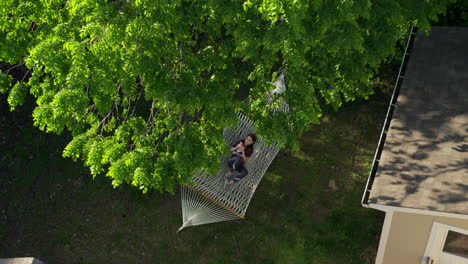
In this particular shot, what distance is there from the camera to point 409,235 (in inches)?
261

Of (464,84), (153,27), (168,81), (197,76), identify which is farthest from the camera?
(464,84)

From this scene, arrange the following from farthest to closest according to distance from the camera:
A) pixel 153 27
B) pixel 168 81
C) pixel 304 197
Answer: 1. pixel 304 197
2. pixel 168 81
3. pixel 153 27

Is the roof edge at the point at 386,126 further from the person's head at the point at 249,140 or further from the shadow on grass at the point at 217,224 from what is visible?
the person's head at the point at 249,140

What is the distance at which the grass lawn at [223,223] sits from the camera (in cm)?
848

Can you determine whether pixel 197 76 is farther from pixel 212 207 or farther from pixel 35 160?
pixel 35 160

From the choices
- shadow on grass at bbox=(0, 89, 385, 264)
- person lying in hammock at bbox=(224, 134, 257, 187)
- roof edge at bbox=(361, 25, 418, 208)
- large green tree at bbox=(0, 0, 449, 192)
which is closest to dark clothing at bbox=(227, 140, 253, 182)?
person lying in hammock at bbox=(224, 134, 257, 187)

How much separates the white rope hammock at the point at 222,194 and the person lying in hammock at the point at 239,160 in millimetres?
78

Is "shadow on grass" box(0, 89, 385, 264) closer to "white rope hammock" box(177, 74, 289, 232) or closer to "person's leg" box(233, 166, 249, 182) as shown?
"white rope hammock" box(177, 74, 289, 232)

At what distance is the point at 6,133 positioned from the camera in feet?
34.8

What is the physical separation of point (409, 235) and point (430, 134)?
1464mm

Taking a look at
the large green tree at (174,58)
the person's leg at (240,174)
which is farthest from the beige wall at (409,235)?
the person's leg at (240,174)

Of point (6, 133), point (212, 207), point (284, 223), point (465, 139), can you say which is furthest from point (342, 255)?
point (6, 133)

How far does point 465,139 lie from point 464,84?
1063mm

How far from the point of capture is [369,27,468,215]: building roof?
573cm
